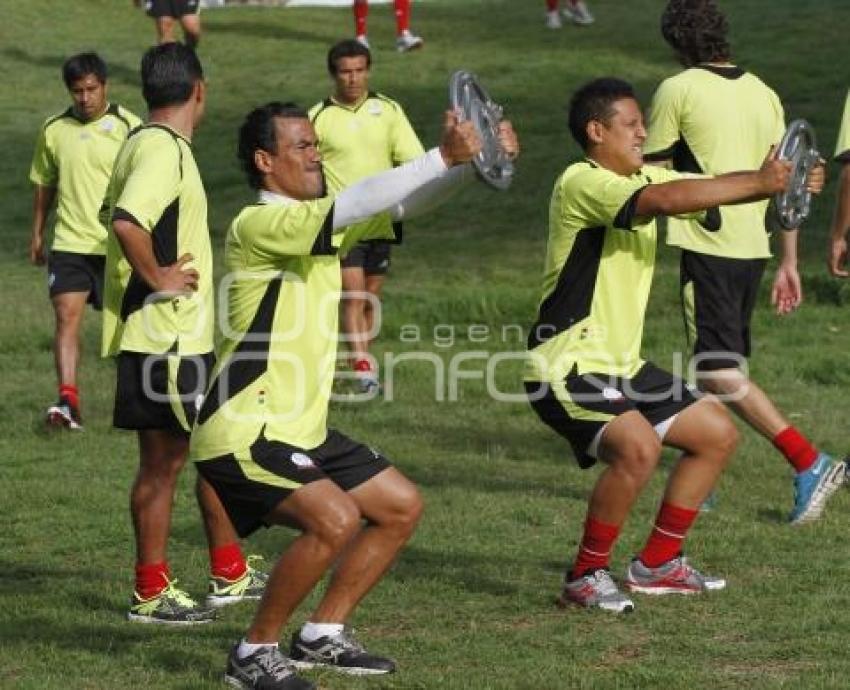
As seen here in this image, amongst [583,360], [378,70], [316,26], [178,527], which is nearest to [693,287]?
[583,360]

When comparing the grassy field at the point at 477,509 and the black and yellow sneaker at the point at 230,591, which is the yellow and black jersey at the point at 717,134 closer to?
the grassy field at the point at 477,509

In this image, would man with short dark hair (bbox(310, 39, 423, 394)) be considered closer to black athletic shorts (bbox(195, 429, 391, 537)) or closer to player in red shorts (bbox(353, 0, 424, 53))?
black athletic shorts (bbox(195, 429, 391, 537))

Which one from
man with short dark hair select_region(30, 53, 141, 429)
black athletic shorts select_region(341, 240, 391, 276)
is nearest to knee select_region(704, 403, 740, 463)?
man with short dark hair select_region(30, 53, 141, 429)

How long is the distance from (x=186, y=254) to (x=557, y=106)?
619 inches

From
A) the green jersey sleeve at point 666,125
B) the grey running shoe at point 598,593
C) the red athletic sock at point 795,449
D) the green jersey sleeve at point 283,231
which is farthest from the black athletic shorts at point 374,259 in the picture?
the green jersey sleeve at point 283,231

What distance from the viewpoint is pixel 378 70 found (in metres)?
25.0

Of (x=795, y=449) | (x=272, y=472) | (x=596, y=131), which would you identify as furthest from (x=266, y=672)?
(x=795, y=449)

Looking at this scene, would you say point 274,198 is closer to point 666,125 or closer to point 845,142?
point 666,125

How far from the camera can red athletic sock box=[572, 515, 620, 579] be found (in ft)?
25.5

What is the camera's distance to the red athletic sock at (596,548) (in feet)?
25.5

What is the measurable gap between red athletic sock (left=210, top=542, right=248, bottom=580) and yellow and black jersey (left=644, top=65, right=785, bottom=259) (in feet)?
8.40

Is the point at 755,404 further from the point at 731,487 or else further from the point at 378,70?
the point at 378,70

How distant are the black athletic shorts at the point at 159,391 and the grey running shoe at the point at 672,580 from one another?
1.81m

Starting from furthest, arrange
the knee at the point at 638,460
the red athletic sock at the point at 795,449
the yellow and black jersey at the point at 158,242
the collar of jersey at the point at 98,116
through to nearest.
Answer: the collar of jersey at the point at 98,116
the red athletic sock at the point at 795,449
the knee at the point at 638,460
the yellow and black jersey at the point at 158,242
